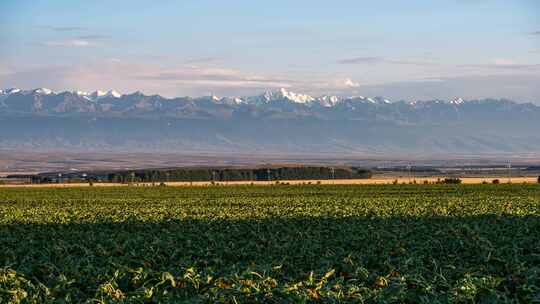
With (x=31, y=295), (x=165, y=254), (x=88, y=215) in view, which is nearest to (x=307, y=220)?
(x=88, y=215)

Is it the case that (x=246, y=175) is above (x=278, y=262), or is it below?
below

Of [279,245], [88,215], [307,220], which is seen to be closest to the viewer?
[279,245]

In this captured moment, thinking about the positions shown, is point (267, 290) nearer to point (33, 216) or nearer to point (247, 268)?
point (247, 268)

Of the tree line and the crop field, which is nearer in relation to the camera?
the crop field

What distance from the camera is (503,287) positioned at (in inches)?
559

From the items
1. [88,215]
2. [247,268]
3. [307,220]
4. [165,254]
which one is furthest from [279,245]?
[88,215]

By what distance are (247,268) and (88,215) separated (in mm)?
24755

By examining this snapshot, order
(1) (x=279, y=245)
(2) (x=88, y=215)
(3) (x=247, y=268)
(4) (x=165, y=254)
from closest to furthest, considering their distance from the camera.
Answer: (3) (x=247, y=268) → (4) (x=165, y=254) → (1) (x=279, y=245) → (2) (x=88, y=215)

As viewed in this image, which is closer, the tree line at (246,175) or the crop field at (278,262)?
the crop field at (278,262)

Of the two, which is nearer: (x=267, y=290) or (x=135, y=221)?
(x=267, y=290)

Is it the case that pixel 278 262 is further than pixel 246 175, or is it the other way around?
pixel 246 175

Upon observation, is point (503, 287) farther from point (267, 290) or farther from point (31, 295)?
point (31, 295)

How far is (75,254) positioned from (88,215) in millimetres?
18873

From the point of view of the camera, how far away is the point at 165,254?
787 inches
